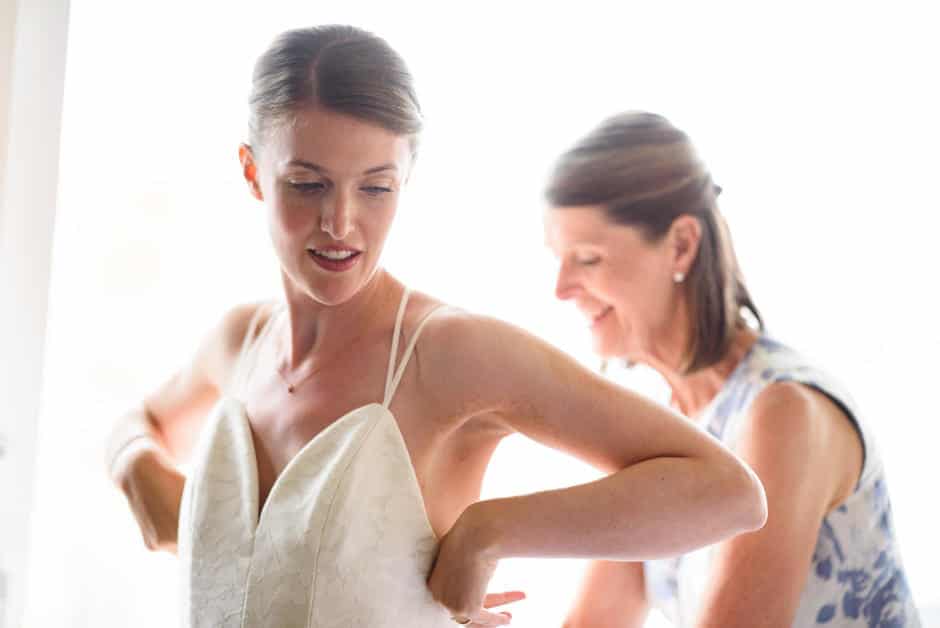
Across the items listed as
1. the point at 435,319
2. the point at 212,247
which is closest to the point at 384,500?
the point at 435,319

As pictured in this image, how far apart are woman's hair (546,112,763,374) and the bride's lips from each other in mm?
481

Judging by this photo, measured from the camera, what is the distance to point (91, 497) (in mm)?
1881

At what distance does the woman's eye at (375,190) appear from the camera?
0.98 m

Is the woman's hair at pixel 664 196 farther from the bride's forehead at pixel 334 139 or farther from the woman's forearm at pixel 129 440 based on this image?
the woman's forearm at pixel 129 440

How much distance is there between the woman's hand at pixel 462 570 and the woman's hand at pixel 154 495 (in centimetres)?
35

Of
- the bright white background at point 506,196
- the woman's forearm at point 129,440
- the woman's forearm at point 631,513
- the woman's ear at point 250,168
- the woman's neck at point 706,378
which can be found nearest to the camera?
the woman's forearm at point 631,513

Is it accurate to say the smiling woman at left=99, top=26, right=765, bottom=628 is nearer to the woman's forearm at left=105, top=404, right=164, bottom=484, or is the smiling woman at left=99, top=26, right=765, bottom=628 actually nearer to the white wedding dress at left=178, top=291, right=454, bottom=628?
the white wedding dress at left=178, top=291, right=454, bottom=628

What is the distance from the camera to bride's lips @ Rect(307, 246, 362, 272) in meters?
0.99

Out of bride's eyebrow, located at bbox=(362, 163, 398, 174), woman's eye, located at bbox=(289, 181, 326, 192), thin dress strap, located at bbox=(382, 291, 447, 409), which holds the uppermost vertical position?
bride's eyebrow, located at bbox=(362, 163, 398, 174)

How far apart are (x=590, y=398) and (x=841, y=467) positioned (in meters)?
0.48

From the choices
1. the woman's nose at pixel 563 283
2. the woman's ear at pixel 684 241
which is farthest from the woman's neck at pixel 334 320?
the woman's ear at pixel 684 241

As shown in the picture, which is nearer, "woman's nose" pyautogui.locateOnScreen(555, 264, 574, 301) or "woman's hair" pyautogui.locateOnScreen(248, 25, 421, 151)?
"woman's hair" pyautogui.locateOnScreen(248, 25, 421, 151)

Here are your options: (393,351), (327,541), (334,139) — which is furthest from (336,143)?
(327,541)

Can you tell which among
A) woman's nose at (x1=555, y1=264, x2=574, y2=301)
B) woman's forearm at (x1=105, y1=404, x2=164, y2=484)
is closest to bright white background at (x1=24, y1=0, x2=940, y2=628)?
woman's nose at (x1=555, y1=264, x2=574, y2=301)
